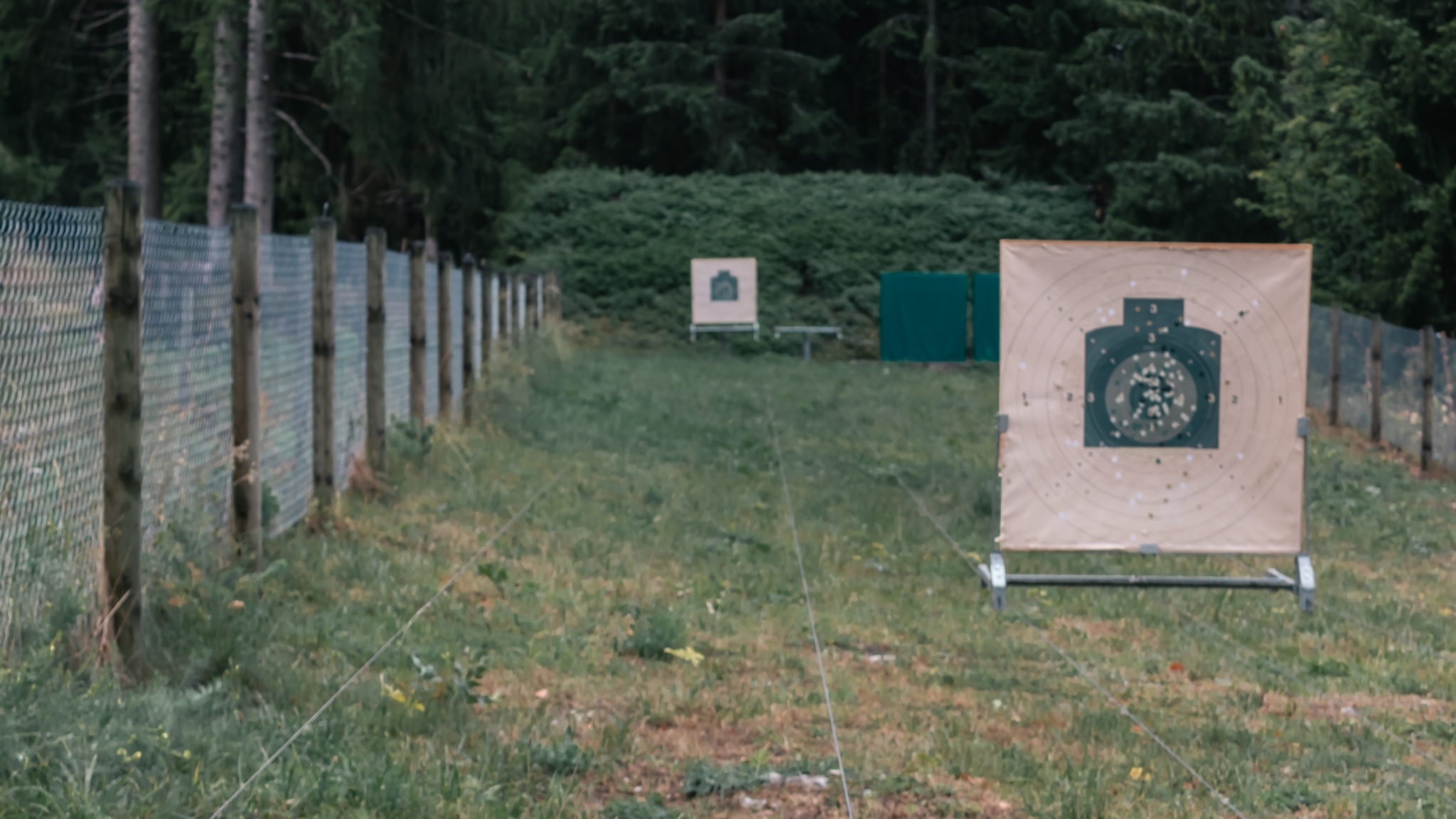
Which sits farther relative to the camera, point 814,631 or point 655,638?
point 814,631

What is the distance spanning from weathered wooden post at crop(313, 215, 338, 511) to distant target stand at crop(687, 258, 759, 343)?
93.2ft

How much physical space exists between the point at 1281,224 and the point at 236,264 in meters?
20.2

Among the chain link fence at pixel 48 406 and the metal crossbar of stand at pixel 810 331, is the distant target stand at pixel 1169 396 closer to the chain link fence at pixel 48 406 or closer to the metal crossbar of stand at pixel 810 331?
the chain link fence at pixel 48 406

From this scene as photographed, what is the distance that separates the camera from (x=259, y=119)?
28266 millimetres

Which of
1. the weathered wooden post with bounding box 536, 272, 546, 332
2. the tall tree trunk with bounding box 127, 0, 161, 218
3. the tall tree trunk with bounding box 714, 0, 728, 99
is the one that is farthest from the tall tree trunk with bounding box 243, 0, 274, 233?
the tall tree trunk with bounding box 714, 0, 728, 99

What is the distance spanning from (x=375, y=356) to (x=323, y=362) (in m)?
1.76

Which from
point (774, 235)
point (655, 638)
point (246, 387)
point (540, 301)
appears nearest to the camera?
point (655, 638)

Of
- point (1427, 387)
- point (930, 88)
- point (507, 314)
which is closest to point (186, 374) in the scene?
point (1427, 387)

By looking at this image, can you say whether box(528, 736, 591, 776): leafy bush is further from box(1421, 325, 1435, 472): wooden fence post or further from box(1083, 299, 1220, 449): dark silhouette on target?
box(1421, 325, 1435, 472): wooden fence post

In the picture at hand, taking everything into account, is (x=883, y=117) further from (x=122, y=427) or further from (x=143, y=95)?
(x=122, y=427)

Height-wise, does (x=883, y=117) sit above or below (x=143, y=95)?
above

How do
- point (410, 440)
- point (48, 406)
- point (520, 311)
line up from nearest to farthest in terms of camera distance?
1. point (48, 406)
2. point (410, 440)
3. point (520, 311)

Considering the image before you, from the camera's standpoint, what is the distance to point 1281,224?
25234 mm

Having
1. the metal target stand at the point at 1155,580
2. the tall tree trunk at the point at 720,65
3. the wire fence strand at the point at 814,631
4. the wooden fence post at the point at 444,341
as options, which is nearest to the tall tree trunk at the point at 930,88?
the tall tree trunk at the point at 720,65
